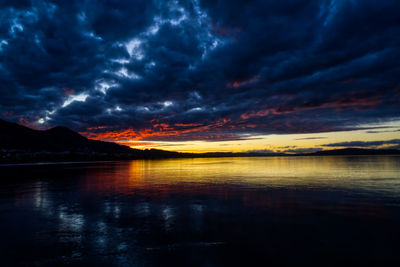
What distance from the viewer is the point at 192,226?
14047 millimetres

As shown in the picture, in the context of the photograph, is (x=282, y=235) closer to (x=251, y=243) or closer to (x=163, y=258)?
(x=251, y=243)

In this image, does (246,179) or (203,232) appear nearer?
(203,232)

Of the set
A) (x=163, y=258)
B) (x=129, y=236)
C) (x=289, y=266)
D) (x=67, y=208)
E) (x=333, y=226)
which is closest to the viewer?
(x=289, y=266)

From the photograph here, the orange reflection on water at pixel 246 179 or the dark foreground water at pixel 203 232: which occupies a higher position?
the dark foreground water at pixel 203 232

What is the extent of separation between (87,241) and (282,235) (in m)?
10.9

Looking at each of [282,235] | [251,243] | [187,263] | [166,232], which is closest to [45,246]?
[166,232]

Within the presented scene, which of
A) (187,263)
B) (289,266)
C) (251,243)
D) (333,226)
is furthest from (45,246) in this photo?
(333,226)

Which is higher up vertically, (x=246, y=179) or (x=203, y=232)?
(x=203, y=232)

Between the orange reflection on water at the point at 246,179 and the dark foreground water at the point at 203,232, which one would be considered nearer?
the dark foreground water at the point at 203,232

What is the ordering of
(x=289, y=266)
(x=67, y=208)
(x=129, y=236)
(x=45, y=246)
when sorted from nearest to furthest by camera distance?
(x=289, y=266), (x=45, y=246), (x=129, y=236), (x=67, y=208)

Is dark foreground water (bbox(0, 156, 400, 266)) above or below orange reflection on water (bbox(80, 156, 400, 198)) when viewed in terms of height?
above

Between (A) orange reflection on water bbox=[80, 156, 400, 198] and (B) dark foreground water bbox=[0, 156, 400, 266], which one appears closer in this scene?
(B) dark foreground water bbox=[0, 156, 400, 266]

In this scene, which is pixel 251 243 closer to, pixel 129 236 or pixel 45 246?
pixel 129 236

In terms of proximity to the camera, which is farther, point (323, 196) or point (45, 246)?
point (323, 196)
